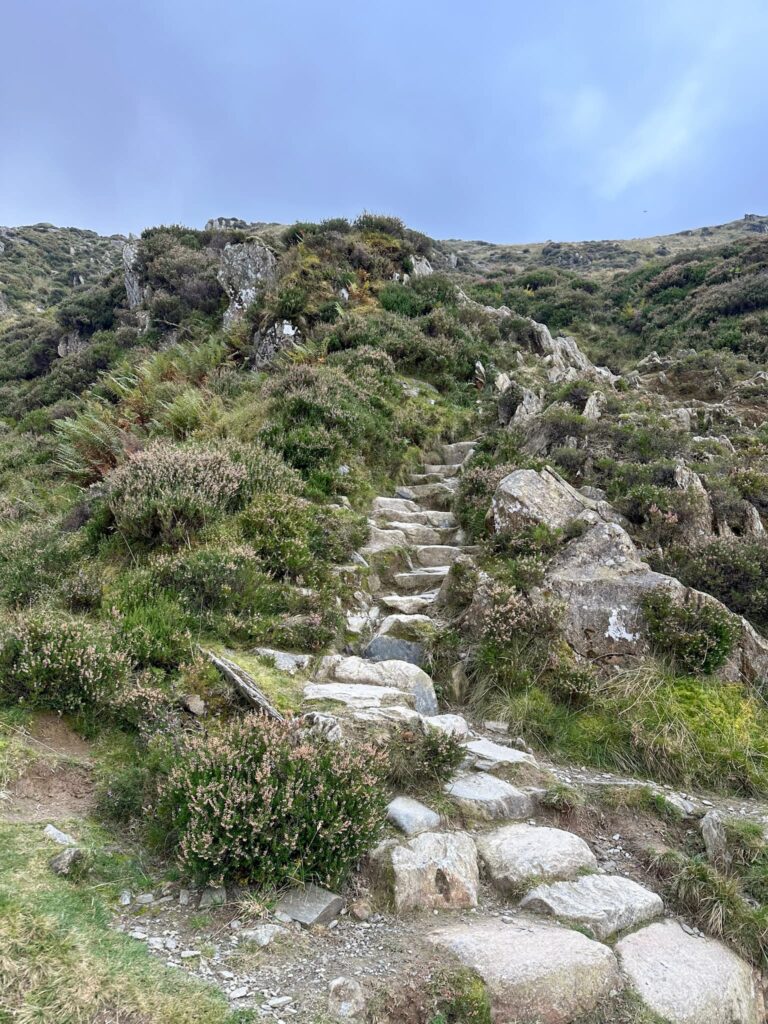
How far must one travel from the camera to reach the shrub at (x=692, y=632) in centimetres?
557

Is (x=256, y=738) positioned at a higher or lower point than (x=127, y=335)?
lower

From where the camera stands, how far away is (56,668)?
14.1 feet

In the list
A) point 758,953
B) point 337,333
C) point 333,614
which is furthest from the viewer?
point 337,333

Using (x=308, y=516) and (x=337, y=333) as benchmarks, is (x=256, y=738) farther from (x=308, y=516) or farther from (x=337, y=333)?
(x=337, y=333)

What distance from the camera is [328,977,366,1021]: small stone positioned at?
2.52 m

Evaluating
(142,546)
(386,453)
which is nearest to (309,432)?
(386,453)

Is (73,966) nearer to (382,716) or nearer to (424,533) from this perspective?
(382,716)

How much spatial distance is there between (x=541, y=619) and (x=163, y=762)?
3786 millimetres

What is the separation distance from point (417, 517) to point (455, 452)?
3.24 m

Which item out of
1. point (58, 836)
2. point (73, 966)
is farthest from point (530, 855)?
point (58, 836)

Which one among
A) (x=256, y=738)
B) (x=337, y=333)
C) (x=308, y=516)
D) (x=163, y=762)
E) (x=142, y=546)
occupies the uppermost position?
(x=337, y=333)

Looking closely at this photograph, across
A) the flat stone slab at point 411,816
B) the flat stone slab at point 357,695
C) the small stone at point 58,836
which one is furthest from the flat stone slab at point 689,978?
the small stone at point 58,836

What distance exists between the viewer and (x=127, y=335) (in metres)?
23.0

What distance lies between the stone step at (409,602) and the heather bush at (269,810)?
3.46 m
